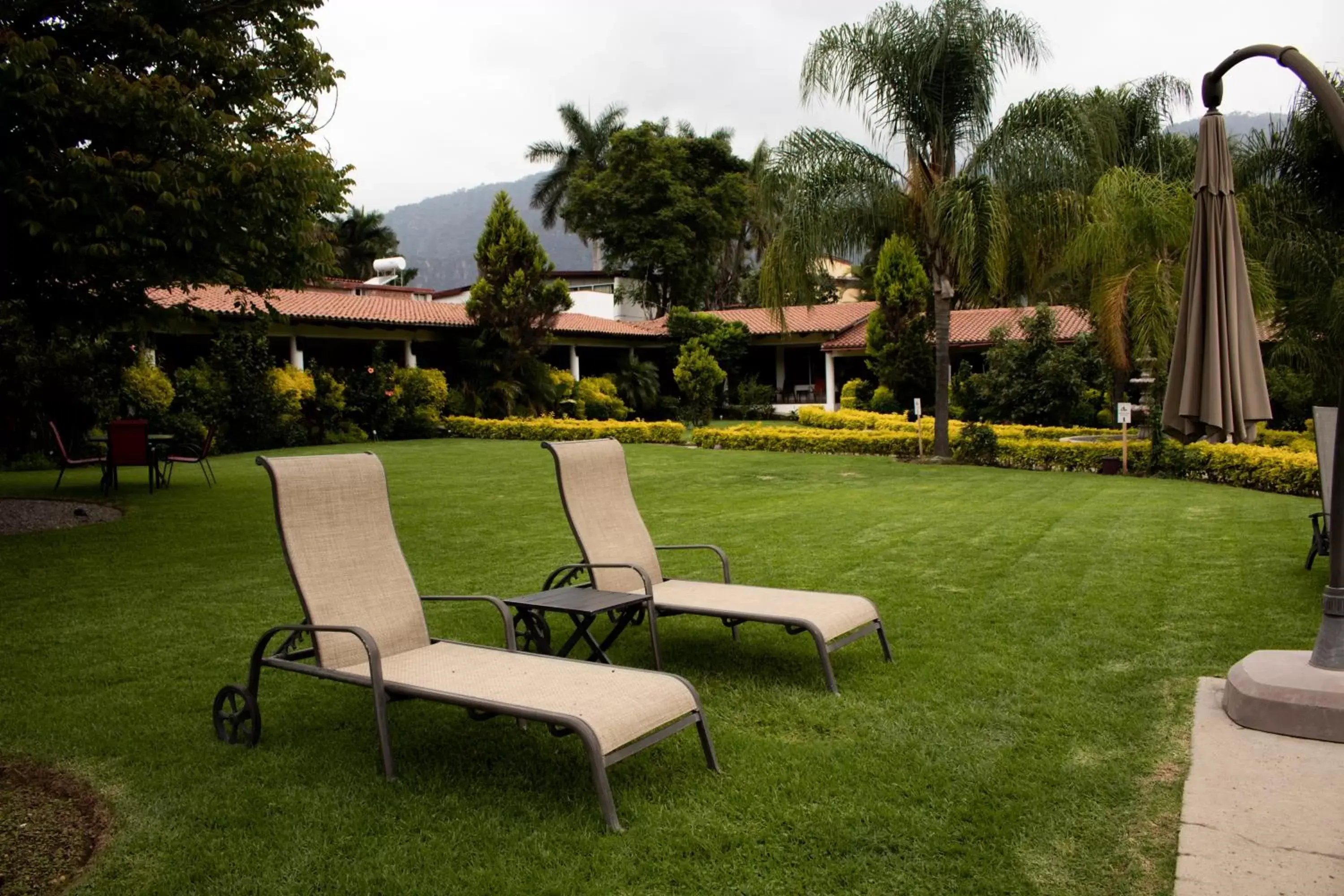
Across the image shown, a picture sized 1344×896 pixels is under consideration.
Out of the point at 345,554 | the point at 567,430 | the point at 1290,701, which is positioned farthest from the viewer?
the point at 567,430

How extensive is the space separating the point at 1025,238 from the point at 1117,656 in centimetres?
1249

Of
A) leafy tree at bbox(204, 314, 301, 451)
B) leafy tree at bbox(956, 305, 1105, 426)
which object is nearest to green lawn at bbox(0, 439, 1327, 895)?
leafy tree at bbox(204, 314, 301, 451)

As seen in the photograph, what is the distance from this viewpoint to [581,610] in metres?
4.74

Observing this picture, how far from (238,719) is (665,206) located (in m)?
38.7

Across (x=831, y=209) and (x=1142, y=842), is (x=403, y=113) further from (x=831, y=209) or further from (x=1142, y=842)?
(x=1142, y=842)

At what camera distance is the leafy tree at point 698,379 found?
96.8 feet

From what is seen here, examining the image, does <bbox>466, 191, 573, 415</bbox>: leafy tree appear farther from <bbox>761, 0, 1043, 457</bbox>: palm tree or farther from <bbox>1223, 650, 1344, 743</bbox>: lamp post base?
<bbox>1223, 650, 1344, 743</bbox>: lamp post base

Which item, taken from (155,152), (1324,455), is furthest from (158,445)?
(1324,455)

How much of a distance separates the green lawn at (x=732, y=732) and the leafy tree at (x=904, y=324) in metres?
18.8

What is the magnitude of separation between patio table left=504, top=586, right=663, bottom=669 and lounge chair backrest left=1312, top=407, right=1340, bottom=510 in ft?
15.8

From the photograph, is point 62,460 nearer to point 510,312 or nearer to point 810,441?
point 810,441

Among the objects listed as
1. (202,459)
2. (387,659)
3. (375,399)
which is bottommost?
(387,659)

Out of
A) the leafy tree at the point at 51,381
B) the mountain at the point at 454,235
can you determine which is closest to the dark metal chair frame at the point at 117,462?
the leafy tree at the point at 51,381

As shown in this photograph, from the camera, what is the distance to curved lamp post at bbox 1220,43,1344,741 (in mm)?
3953
